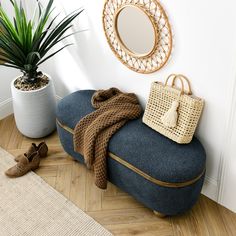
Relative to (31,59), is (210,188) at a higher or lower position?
lower

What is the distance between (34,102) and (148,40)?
0.90m

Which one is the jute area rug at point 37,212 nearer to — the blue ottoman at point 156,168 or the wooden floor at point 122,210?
the wooden floor at point 122,210

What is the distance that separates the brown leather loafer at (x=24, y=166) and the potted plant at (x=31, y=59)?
26 cm

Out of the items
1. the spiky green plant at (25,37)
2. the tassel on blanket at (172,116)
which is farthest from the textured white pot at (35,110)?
the tassel on blanket at (172,116)

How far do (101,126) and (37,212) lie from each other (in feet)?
1.96

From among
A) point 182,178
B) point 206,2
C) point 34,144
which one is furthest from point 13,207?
point 206,2

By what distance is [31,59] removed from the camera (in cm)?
216

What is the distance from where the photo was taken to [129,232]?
184 centimetres

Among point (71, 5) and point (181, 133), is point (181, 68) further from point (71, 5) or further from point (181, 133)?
point (71, 5)

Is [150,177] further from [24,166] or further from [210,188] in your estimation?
[24,166]

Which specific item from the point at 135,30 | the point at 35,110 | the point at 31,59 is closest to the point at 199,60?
the point at 135,30

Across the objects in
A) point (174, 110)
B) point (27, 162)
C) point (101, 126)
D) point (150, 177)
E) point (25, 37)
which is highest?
point (25, 37)

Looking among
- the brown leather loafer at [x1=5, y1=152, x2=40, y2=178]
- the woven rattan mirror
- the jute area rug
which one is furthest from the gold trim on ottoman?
the brown leather loafer at [x1=5, y1=152, x2=40, y2=178]

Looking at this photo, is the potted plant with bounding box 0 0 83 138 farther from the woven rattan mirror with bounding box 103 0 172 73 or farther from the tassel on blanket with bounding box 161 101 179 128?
the tassel on blanket with bounding box 161 101 179 128
